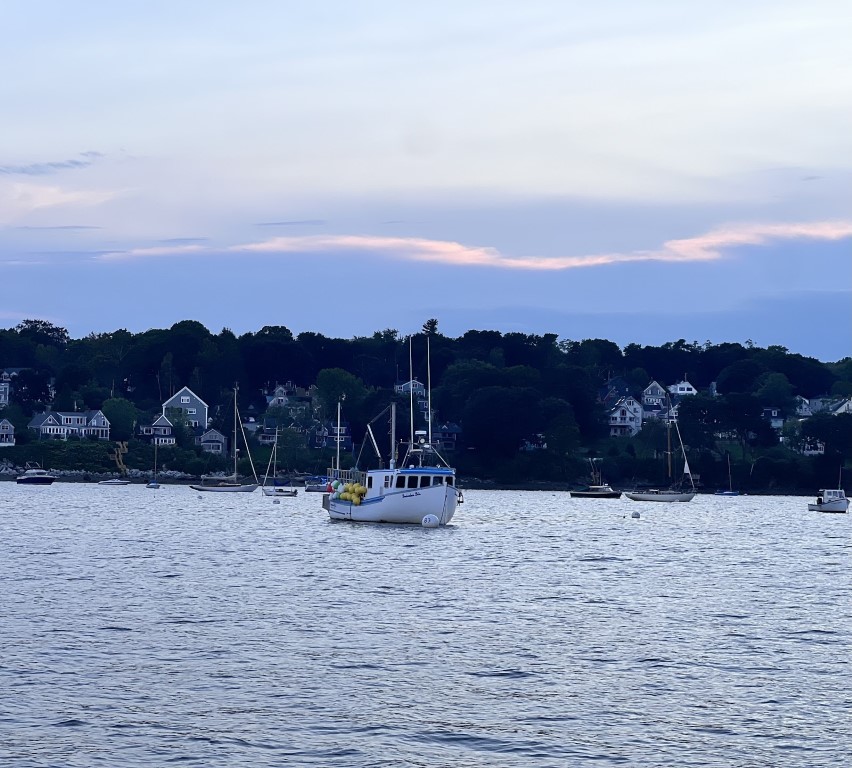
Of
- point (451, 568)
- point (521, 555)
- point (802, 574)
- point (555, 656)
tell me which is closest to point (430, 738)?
point (555, 656)

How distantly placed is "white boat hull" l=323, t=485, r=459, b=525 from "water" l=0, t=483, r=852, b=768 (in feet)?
53.2

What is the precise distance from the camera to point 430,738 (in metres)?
28.6

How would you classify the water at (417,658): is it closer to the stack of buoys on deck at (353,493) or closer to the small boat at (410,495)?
the small boat at (410,495)

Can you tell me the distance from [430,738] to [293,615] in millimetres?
19924

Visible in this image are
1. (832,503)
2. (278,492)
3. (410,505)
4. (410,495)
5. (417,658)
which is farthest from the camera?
(278,492)

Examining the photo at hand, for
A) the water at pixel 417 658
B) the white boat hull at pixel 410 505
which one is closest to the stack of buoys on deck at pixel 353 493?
the white boat hull at pixel 410 505

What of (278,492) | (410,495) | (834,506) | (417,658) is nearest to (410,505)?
(410,495)

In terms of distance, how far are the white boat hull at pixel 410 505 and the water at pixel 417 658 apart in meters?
16.2

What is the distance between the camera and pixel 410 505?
9919 cm

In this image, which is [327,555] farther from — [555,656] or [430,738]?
[430,738]

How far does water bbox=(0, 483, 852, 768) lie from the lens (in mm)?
28078

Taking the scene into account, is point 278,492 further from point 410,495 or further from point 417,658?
point 417,658

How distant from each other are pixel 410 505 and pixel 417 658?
60704mm

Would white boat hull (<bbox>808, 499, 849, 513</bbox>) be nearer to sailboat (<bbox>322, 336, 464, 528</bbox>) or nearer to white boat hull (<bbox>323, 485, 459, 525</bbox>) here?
white boat hull (<bbox>323, 485, 459, 525</bbox>)
